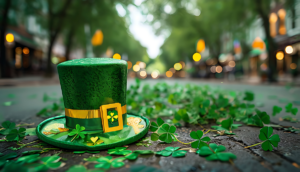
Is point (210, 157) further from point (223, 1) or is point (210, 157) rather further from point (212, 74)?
point (212, 74)

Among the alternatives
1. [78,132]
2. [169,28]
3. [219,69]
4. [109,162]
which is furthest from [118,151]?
[219,69]

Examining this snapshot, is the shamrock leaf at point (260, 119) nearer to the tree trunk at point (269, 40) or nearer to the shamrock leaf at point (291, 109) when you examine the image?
the shamrock leaf at point (291, 109)

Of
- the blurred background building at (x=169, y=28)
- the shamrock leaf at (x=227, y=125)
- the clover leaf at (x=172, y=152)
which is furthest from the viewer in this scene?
the blurred background building at (x=169, y=28)

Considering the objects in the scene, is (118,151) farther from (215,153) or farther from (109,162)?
(215,153)

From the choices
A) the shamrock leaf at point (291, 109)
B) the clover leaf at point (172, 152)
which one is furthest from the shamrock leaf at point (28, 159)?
the shamrock leaf at point (291, 109)

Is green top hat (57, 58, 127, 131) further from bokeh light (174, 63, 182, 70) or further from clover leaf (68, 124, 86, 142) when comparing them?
bokeh light (174, 63, 182, 70)

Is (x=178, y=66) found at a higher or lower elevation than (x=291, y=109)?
higher
